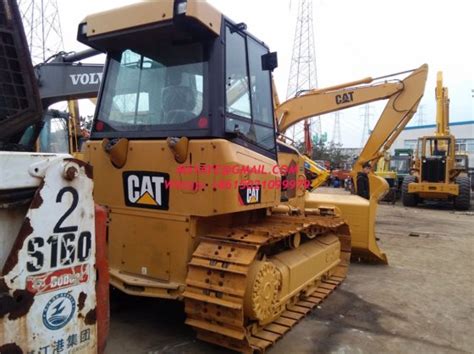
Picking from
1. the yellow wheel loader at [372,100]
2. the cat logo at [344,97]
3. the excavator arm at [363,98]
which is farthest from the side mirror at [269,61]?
the cat logo at [344,97]

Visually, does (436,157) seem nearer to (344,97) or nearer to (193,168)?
(344,97)

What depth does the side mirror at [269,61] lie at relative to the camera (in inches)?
161

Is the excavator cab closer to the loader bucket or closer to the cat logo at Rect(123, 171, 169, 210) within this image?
the loader bucket

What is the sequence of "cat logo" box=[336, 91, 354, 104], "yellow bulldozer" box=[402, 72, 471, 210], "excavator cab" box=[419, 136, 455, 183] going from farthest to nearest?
"excavator cab" box=[419, 136, 455, 183] → "yellow bulldozer" box=[402, 72, 471, 210] → "cat logo" box=[336, 91, 354, 104]

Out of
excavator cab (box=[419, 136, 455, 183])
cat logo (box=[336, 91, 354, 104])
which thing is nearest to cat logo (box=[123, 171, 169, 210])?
cat logo (box=[336, 91, 354, 104])

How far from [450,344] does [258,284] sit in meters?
1.93

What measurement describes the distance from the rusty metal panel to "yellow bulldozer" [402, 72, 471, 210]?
15460 millimetres

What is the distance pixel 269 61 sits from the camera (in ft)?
13.5

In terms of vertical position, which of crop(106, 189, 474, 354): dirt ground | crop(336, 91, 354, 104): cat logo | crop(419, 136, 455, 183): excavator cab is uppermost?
crop(336, 91, 354, 104): cat logo

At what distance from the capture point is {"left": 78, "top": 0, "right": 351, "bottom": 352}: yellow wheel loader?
3191 millimetres

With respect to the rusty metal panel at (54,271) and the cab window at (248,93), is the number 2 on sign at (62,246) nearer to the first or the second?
the rusty metal panel at (54,271)

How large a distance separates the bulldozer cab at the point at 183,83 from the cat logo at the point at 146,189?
33 cm

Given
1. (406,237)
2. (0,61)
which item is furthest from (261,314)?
(406,237)

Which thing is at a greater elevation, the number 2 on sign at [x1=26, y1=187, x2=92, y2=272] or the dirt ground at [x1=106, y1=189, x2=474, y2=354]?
the number 2 on sign at [x1=26, y1=187, x2=92, y2=272]
